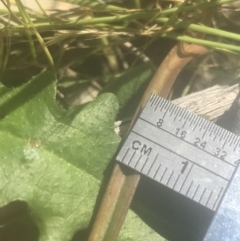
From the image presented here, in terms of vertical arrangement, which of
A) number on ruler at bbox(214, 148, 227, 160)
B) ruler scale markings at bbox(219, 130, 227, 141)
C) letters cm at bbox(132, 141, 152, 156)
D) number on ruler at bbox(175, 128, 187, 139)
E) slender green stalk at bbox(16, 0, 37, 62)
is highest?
slender green stalk at bbox(16, 0, 37, 62)

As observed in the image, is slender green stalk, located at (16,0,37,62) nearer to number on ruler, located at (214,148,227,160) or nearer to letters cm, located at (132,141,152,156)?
letters cm, located at (132,141,152,156)

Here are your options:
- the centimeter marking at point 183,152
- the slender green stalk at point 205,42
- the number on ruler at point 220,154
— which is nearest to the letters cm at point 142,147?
the centimeter marking at point 183,152

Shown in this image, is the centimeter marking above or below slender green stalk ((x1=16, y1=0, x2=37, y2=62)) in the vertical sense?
below

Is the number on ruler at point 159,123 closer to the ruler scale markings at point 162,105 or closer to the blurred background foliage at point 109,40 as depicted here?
the ruler scale markings at point 162,105

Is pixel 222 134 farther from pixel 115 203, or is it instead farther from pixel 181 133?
pixel 115 203

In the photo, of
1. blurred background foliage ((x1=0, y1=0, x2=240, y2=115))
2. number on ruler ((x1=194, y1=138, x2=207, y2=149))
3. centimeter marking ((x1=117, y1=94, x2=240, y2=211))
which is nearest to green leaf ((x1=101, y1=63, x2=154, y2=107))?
blurred background foliage ((x1=0, y1=0, x2=240, y2=115))

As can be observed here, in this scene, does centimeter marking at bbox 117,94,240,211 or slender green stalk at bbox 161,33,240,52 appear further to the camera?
slender green stalk at bbox 161,33,240,52
